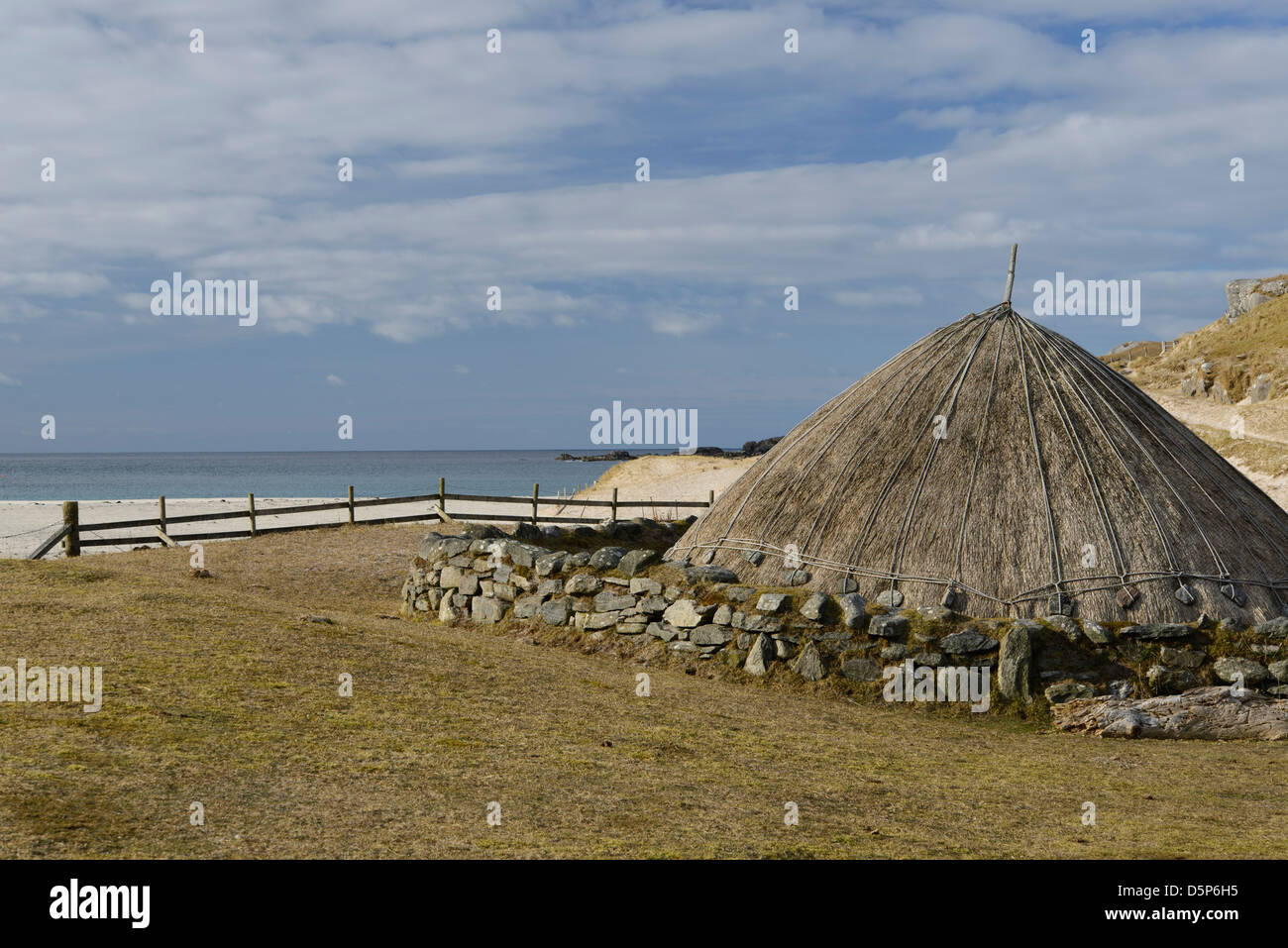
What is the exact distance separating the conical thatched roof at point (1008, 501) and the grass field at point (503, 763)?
199cm

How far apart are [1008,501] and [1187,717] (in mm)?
3302

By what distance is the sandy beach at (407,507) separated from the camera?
41.4m

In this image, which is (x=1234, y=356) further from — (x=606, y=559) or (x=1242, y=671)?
(x=606, y=559)

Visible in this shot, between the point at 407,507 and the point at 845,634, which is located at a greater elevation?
the point at 407,507

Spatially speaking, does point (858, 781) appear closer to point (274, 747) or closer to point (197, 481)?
point (274, 747)

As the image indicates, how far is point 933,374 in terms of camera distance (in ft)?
48.5

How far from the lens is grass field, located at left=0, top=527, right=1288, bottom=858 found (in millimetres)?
6168

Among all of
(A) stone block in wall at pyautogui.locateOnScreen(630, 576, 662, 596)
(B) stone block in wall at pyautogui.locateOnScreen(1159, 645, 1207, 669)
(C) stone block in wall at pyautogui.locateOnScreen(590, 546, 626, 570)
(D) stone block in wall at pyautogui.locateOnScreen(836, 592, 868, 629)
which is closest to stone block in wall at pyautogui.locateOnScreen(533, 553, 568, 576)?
(C) stone block in wall at pyautogui.locateOnScreen(590, 546, 626, 570)

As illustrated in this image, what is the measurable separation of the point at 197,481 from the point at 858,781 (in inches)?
4381

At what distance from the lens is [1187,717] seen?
10.9 metres

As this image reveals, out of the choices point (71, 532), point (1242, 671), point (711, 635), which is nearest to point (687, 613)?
point (711, 635)

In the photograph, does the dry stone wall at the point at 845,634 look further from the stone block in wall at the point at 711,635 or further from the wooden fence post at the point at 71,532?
the wooden fence post at the point at 71,532

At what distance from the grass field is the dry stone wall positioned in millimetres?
516

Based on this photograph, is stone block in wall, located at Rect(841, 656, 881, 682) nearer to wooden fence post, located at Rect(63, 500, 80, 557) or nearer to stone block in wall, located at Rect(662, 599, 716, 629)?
stone block in wall, located at Rect(662, 599, 716, 629)
